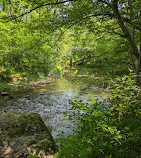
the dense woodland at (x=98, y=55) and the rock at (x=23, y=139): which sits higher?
the dense woodland at (x=98, y=55)

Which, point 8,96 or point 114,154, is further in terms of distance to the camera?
point 8,96

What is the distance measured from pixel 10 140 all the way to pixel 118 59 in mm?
5032

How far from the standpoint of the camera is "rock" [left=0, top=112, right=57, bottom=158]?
273 cm

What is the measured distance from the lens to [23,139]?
3.11m

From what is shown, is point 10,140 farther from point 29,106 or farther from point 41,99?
point 41,99

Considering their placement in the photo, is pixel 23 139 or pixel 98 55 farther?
pixel 98 55

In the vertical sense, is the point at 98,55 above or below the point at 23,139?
above

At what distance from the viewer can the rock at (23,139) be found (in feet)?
8.96

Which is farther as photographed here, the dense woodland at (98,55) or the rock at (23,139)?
the rock at (23,139)

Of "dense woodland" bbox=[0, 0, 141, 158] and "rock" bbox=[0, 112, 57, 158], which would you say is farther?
"rock" bbox=[0, 112, 57, 158]

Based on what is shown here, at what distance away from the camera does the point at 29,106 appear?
25.4 feet

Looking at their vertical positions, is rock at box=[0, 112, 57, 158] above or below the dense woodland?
below

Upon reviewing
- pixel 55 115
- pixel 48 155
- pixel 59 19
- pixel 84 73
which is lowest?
pixel 55 115

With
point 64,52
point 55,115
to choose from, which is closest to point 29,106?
point 55,115
